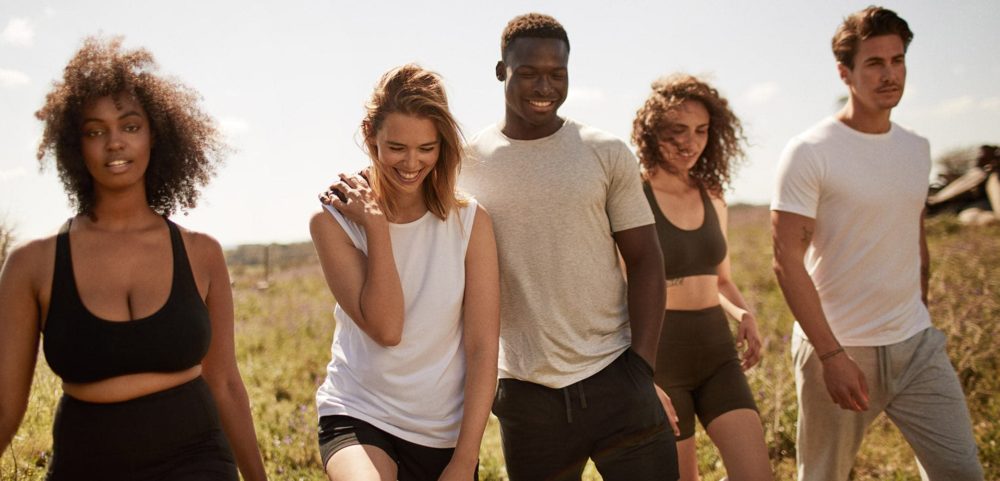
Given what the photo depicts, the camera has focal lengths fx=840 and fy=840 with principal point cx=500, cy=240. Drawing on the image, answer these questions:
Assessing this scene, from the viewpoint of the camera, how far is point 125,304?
2.61 meters

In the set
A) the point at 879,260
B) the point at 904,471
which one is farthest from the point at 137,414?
the point at 904,471

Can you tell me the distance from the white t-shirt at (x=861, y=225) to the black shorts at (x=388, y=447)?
6.96 ft

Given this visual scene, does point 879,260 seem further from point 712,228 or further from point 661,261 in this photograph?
point 661,261

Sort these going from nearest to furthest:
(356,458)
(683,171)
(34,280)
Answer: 1. (34,280)
2. (356,458)
3. (683,171)

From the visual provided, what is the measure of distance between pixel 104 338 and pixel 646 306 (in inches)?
76.7

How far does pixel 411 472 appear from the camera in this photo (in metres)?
2.97

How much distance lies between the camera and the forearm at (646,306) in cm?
331

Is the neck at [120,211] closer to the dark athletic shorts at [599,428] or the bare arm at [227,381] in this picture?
the bare arm at [227,381]

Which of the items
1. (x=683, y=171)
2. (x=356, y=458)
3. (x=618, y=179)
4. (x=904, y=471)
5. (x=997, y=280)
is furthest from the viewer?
(x=997, y=280)

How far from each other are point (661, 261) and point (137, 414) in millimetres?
2011

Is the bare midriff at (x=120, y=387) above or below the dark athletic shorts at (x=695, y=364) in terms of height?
above

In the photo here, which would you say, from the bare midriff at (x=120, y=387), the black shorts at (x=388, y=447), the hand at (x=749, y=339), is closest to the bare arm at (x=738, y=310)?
the hand at (x=749, y=339)

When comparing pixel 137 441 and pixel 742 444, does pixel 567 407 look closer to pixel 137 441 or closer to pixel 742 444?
pixel 742 444

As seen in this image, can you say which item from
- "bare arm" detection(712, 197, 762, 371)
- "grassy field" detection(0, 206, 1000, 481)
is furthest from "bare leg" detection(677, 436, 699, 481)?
"grassy field" detection(0, 206, 1000, 481)
